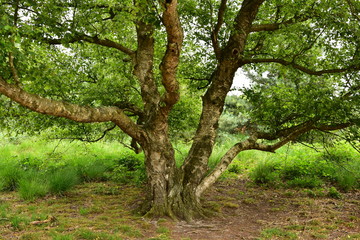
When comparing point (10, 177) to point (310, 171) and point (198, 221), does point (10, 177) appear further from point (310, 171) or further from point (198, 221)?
point (310, 171)

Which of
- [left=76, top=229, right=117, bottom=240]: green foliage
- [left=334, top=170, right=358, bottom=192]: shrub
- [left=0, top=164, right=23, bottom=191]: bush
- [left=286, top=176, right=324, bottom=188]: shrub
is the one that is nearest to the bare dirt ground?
[left=334, top=170, right=358, bottom=192]: shrub

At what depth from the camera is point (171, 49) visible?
4680 millimetres

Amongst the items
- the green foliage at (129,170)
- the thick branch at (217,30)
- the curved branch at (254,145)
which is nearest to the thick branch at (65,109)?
the curved branch at (254,145)

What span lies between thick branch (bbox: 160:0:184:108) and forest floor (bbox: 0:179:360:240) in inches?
88.2

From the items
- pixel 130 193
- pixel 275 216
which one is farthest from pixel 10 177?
pixel 275 216

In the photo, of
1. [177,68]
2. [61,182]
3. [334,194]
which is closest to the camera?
[177,68]

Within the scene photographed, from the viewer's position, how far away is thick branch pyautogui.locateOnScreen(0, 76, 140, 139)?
3894 mm

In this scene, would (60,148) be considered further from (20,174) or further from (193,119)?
(193,119)

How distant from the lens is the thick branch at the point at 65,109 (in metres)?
3.89

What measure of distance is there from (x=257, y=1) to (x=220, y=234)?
4.52 m

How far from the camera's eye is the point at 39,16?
16.5 ft

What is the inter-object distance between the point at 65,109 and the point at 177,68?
2486 millimetres

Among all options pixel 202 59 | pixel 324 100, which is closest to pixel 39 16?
pixel 202 59

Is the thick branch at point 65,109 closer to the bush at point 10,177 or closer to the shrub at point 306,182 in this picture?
the bush at point 10,177
